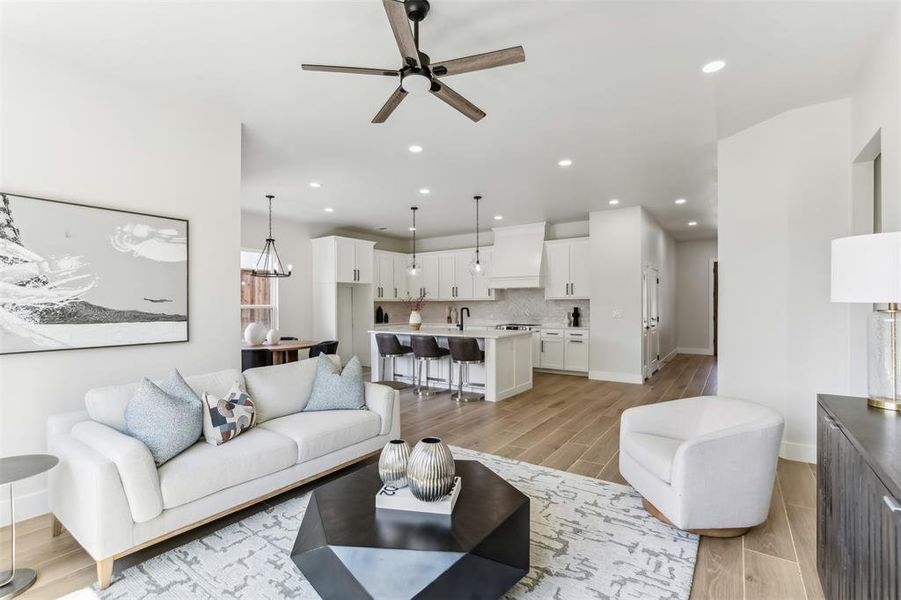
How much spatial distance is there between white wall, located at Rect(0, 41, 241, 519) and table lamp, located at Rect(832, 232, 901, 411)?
404 centimetres

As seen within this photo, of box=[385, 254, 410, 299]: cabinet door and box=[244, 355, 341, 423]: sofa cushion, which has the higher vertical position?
box=[385, 254, 410, 299]: cabinet door

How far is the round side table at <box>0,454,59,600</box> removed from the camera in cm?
192

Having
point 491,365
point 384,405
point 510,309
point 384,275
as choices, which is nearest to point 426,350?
point 491,365

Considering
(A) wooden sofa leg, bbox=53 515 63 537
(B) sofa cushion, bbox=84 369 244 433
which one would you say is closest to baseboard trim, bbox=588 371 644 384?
(B) sofa cushion, bbox=84 369 244 433

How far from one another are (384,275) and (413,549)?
7685 mm

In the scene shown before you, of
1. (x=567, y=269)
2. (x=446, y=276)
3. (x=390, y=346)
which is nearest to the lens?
(x=390, y=346)

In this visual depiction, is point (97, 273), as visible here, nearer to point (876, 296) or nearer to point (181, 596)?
point (181, 596)

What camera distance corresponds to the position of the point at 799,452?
3.55m

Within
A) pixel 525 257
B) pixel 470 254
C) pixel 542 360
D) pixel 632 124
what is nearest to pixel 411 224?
pixel 470 254

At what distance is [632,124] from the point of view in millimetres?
3736

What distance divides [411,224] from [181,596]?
6.99m

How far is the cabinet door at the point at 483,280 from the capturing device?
8.63m

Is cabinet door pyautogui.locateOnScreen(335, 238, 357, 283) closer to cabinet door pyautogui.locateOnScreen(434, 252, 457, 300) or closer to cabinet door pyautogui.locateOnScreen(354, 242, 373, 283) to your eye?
cabinet door pyautogui.locateOnScreen(354, 242, 373, 283)

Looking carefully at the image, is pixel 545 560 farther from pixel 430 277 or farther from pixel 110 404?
pixel 430 277
